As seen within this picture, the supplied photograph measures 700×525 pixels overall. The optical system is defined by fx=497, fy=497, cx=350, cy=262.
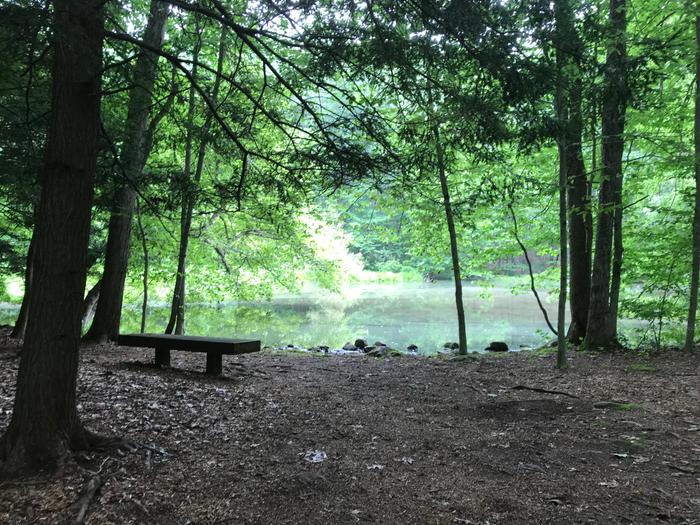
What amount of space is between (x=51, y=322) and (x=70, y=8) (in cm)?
190

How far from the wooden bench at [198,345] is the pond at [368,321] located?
25.1 ft

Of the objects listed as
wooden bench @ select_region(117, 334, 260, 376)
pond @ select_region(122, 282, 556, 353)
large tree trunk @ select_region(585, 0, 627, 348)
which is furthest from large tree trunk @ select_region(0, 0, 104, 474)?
pond @ select_region(122, 282, 556, 353)

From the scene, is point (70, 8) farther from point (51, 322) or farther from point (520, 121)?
point (520, 121)

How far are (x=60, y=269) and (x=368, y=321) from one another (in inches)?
635

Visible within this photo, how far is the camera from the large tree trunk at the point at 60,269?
3.02 meters

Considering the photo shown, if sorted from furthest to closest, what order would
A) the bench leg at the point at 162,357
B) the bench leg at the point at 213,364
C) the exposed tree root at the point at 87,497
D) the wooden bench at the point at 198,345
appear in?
the bench leg at the point at 162,357, the bench leg at the point at 213,364, the wooden bench at the point at 198,345, the exposed tree root at the point at 87,497

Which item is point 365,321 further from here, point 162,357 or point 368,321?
point 162,357

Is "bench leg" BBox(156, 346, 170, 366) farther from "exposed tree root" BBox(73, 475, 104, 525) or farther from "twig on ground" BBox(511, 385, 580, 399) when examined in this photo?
"twig on ground" BBox(511, 385, 580, 399)

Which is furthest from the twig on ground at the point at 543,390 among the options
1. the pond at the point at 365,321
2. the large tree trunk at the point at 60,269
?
the pond at the point at 365,321

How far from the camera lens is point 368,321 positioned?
61.8 ft

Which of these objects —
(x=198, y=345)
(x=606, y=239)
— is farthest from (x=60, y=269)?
(x=606, y=239)

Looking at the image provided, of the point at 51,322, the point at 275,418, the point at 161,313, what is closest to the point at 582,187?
the point at 275,418

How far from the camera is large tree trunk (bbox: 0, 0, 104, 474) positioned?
3.02 meters

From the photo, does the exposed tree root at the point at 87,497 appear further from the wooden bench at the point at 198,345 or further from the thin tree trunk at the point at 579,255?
the thin tree trunk at the point at 579,255
